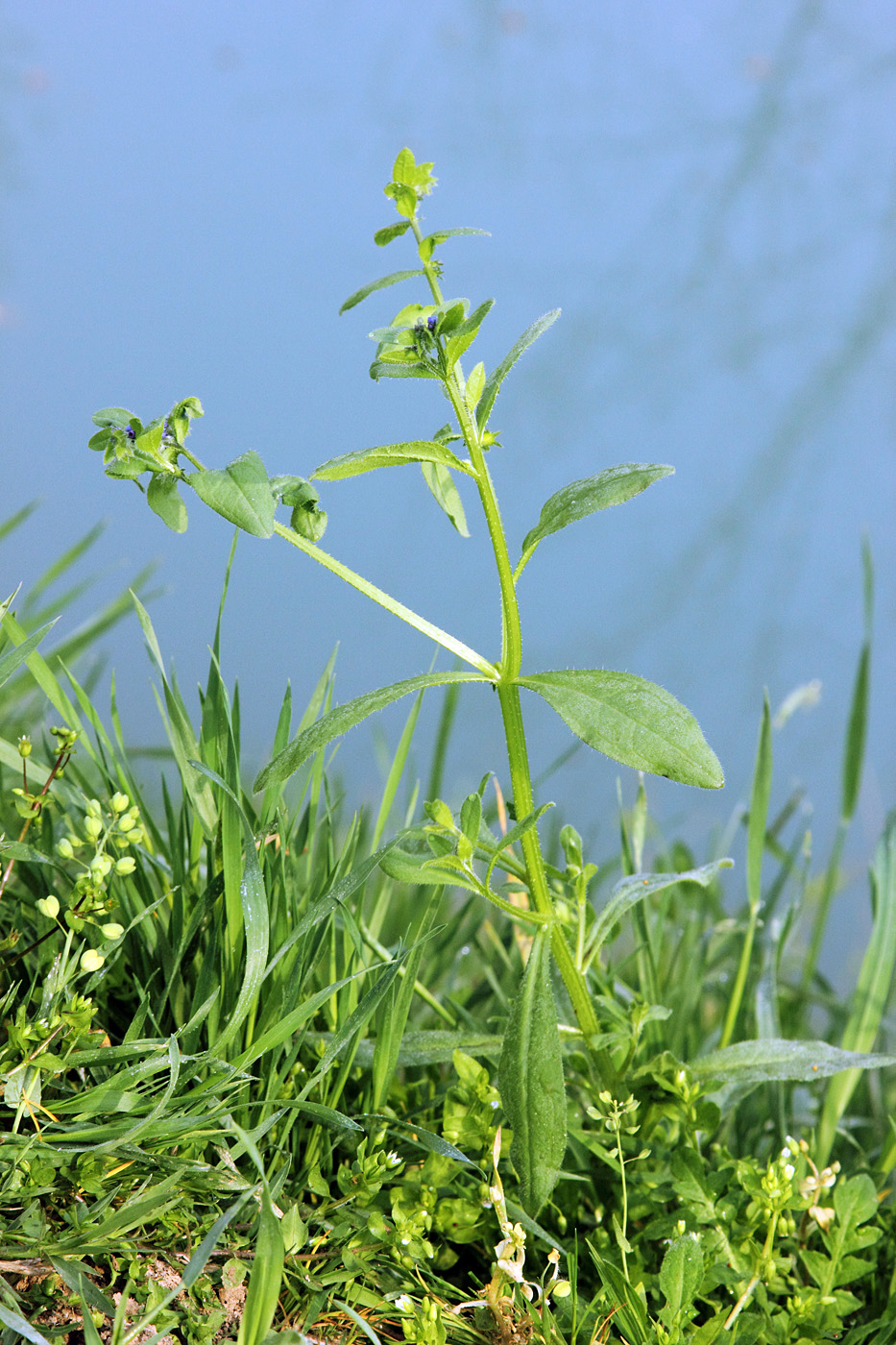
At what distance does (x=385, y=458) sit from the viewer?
51cm

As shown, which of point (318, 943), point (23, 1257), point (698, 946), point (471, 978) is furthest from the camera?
point (471, 978)

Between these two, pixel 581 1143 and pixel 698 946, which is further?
pixel 698 946

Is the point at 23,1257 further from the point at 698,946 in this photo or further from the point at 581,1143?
the point at 698,946

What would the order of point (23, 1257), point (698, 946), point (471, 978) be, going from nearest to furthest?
point (23, 1257) → point (698, 946) → point (471, 978)

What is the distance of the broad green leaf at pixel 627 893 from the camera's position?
592mm

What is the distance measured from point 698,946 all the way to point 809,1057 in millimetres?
273

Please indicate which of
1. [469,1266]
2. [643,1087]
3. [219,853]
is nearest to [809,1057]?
[643,1087]

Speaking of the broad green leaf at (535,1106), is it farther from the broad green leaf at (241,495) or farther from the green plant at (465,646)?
the broad green leaf at (241,495)

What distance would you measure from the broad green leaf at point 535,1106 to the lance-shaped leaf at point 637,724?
0.47 ft

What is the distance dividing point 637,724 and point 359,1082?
314 mm

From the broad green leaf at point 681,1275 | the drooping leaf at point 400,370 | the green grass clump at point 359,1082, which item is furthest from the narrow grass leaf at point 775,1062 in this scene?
the drooping leaf at point 400,370

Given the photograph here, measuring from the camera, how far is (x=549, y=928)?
0.53m

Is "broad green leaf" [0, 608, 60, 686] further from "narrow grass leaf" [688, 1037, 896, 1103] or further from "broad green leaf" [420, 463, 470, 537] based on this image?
"narrow grass leaf" [688, 1037, 896, 1103]

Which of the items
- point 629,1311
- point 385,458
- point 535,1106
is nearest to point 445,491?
point 385,458
